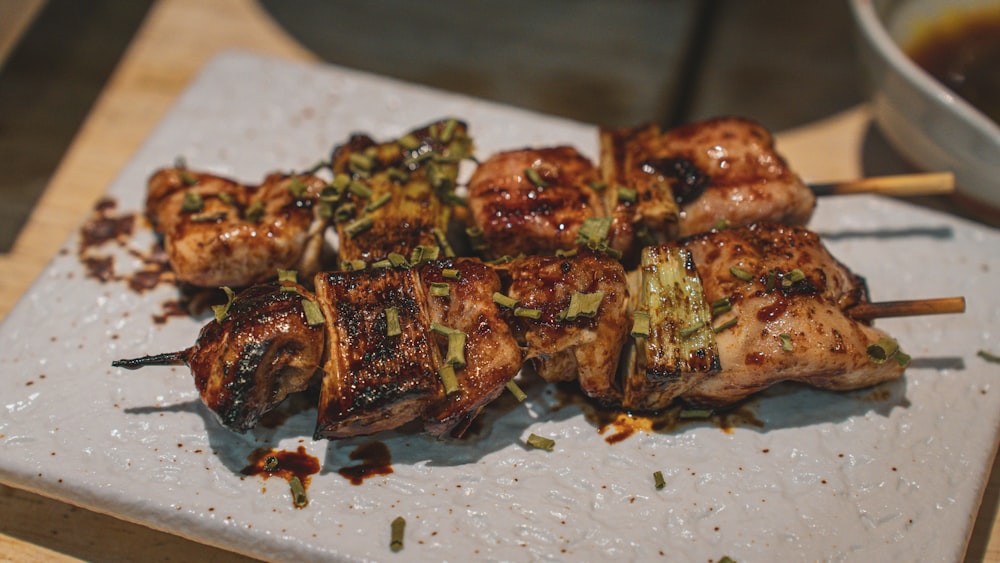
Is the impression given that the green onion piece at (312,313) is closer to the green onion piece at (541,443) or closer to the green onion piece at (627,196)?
the green onion piece at (541,443)

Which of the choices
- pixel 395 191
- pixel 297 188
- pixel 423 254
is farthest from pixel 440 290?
pixel 297 188

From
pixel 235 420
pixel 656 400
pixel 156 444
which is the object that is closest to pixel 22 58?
pixel 156 444

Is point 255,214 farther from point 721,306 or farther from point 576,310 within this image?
point 721,306

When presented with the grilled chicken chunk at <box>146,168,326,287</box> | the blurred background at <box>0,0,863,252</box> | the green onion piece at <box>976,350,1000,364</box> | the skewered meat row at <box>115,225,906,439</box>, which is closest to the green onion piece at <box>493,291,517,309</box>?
the skewered meat row at <box>115,225,906,439</box>

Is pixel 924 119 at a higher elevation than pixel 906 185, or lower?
higher

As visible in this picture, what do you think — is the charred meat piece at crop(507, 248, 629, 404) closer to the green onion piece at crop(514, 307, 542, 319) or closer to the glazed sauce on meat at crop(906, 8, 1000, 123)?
the green onion piece at crop(514, 307, 542, 319)
